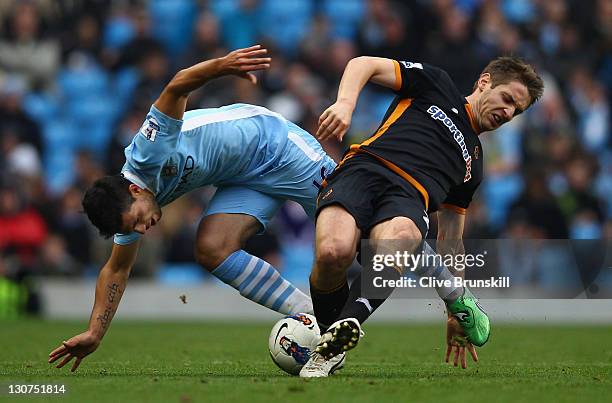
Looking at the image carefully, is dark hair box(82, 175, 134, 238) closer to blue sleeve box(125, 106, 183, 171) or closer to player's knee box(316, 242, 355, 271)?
blue sleeve box(125, 106, 183, 171)

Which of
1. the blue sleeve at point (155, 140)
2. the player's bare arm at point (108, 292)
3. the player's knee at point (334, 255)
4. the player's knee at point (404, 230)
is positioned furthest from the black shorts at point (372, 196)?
the player's bare arm at point (108, 292)

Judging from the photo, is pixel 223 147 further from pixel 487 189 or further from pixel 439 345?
pixel 487 189

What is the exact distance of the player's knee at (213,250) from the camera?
759cm

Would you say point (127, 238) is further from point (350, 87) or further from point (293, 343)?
point (350, 87)

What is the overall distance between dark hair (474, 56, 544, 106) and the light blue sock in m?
1.82

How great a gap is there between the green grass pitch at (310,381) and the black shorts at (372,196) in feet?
3.00

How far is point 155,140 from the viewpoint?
7.09 m

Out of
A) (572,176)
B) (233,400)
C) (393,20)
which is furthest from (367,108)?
(233,400)

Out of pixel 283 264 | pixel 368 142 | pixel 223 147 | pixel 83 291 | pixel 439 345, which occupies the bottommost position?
pixel 83 291

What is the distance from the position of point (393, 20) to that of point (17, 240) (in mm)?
6238

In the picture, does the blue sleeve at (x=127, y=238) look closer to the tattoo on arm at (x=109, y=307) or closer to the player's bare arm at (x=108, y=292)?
the player's bare arm at (x=108, y=292)

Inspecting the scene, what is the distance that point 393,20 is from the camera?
17594mm

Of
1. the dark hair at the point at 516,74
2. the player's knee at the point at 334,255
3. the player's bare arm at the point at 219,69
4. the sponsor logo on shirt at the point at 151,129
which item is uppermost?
the dark hair at the point at 516,74

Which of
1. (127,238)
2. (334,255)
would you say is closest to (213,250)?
(127,238)
